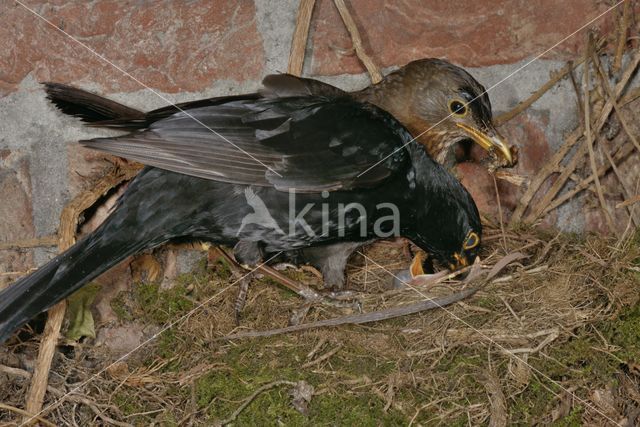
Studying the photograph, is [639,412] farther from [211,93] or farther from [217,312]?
[211,93]

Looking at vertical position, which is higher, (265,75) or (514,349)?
(265,75)

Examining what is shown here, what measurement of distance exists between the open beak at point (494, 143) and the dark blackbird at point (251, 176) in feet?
0.39

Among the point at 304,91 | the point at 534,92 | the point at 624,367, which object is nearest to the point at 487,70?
the point at 534,92

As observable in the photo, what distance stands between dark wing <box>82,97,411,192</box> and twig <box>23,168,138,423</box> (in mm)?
432

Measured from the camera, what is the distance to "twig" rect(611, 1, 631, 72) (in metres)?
3.20

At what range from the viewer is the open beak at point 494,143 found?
3.21m

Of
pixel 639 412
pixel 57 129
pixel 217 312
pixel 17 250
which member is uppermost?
pixel 57 129

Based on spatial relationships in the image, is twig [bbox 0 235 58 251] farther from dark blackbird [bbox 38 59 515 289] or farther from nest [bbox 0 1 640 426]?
dark blackbird [bbox 38 59 515 289]

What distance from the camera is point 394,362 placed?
2.68 m

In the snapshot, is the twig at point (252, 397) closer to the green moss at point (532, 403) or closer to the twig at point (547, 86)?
the green moss at point (532, 403)

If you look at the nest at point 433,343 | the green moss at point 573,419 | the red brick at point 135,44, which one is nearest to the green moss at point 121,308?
the nest at point 433,343

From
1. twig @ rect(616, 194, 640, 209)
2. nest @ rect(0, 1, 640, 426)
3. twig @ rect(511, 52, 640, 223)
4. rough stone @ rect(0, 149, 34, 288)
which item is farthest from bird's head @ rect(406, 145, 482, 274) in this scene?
rough stone @ rect(0, 149, 34, 288)

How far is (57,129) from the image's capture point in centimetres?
322

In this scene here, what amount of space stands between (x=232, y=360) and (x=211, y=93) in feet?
3.44
